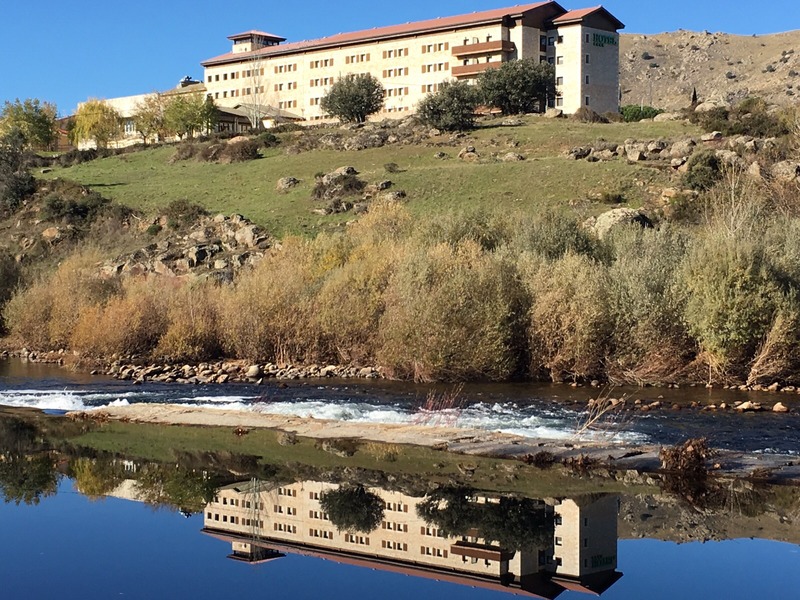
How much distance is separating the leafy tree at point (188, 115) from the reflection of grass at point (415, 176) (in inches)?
637

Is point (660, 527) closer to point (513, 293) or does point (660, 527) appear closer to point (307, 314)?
point (513, 293)

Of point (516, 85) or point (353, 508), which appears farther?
point (516, 85)

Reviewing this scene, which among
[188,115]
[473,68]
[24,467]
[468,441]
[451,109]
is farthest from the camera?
[188,115]

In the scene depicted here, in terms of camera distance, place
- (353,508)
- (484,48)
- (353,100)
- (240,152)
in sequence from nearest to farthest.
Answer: (353,508) < (240,152) < (353,100) < (484,48)

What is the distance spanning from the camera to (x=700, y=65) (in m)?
153

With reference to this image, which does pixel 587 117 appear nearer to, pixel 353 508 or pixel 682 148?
pixel 682 148

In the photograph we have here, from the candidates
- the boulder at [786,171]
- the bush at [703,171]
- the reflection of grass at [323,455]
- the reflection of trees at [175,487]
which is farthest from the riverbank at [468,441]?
the bush at [703,171]

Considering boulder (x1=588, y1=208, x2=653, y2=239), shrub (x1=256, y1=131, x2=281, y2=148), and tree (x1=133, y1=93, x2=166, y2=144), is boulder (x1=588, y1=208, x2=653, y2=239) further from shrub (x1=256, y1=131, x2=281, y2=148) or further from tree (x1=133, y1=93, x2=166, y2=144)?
tree (x1=133, y1=93, x2=166, y2=144)

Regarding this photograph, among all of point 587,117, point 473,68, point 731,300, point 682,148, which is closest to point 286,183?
point 682,148

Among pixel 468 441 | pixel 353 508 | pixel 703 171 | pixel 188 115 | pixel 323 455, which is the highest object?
pixel 188 115

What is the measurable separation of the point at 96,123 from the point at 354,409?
313 feet

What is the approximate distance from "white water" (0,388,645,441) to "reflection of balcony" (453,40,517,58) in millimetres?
74656

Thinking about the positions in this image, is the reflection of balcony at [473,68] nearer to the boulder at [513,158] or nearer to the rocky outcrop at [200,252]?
the boulder at [513,158]

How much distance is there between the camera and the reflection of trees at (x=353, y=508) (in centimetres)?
1534
